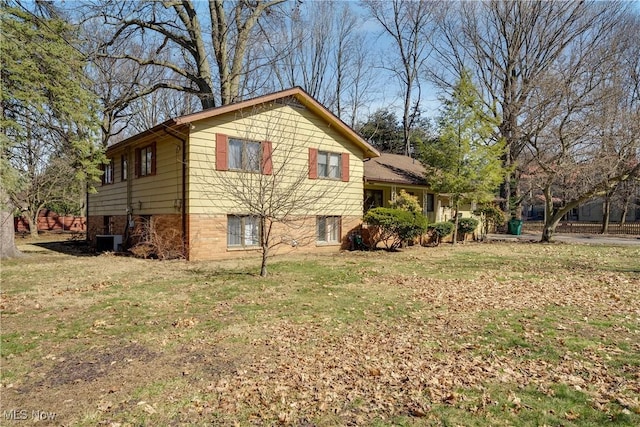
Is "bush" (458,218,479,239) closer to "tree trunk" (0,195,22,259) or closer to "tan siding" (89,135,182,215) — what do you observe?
"tan siding" (89,135,182,215)

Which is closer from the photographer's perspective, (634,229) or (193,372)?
(193,372)

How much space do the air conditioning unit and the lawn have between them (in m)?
6.57

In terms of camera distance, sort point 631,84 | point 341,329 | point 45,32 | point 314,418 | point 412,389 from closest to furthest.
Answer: point 314,418
point 412,389
point 341,329
point 45,32
point 631,84

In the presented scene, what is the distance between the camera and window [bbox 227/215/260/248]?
44.7 feet

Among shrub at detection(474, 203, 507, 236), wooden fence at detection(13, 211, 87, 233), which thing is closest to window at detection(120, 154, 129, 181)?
wooden fence at detection(13, 211, 87, 233)

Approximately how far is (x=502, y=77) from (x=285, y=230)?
2335cm

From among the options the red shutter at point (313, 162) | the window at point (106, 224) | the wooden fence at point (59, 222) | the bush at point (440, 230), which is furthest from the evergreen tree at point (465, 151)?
the wooden fence at point (59, 222)

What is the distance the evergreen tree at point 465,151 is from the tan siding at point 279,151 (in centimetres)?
460

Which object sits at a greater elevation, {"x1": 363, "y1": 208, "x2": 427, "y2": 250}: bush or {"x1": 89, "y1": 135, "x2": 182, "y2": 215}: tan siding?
{"x1": 89, "y1": 135, "x2": 182, "y2": 215}: tan siding

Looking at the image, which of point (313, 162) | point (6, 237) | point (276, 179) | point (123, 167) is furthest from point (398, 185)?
point (6, 237)

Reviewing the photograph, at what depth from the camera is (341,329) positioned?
5820 millimetres

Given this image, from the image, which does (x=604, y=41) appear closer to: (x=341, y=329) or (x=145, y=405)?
(x=341, y=329)

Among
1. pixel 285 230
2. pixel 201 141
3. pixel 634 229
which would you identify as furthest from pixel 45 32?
pixel 634 229

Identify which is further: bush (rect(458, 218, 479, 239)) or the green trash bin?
the green trash bin
